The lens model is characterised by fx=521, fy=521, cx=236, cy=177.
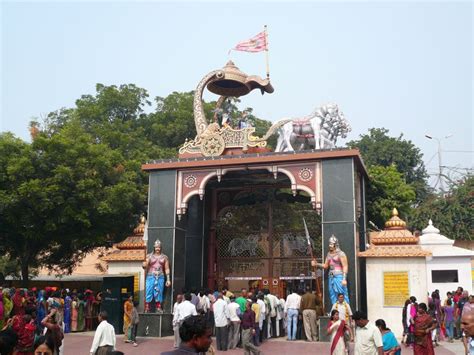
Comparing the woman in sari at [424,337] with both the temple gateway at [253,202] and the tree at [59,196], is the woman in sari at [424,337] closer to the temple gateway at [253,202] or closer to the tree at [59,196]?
the temple gateway at [253,202]

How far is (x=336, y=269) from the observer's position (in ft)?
44.1

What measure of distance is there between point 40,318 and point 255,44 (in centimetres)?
1007

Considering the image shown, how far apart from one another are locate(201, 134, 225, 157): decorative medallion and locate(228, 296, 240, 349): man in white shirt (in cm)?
491

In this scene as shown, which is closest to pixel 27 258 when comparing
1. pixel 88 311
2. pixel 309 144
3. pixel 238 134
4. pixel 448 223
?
pixel 88 311

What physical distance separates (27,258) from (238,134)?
9.10 metres

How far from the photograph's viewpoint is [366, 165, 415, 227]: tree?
2189 cm

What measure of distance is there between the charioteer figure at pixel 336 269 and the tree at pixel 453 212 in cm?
1596

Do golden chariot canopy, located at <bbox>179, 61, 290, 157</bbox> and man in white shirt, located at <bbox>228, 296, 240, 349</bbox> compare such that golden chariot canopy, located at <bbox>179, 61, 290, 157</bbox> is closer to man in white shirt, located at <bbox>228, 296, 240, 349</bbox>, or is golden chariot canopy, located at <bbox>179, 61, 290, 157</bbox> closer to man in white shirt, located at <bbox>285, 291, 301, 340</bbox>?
man in white shirt, located at <bbox>285, 291, 301, 340</bbox>

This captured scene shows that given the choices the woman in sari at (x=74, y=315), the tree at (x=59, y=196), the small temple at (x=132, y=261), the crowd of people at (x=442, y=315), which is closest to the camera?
the crowd of people at (x=442, y=315)

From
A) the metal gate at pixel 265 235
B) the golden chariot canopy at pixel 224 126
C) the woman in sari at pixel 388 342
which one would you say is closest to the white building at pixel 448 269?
the metal gate at pixel 265 235

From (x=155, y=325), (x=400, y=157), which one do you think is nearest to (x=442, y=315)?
(x=155, y=325)

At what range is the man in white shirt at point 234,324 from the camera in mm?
12141

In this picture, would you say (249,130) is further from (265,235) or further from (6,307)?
(6,307)

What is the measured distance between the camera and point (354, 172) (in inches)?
566
